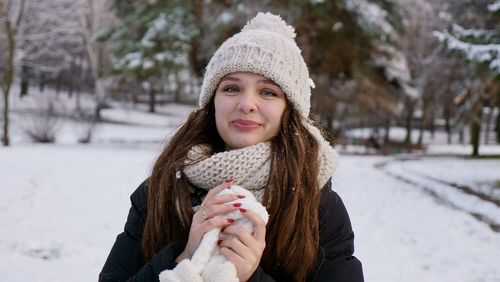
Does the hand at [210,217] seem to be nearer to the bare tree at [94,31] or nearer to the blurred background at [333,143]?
the blurred background at [333,143]

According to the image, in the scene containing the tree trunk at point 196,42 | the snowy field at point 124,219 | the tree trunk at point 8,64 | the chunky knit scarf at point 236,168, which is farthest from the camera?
the tree trunk at point 196,42

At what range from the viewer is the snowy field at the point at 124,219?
4875 mm

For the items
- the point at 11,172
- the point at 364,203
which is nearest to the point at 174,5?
the point at 11,172

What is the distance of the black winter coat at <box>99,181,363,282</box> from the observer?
1744 mm

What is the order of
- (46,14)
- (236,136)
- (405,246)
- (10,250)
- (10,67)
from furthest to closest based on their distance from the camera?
(46,14), (10,67), (405,246), (10,250), (236,136)

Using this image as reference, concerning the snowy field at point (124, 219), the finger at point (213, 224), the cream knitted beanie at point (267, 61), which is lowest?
the snowy field at point (124, 219)

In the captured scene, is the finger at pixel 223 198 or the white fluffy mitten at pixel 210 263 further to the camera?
the finger at pixel 223 198

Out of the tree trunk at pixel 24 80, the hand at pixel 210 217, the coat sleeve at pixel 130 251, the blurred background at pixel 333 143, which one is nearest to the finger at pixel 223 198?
the hand at pixel 210 217

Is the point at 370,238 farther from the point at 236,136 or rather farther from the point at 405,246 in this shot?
the point at 236,136

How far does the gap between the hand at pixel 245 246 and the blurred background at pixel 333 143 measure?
92 cm

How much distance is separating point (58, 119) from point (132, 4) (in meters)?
5.86

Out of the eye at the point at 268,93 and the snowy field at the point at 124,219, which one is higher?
the eye at the point at 268,93

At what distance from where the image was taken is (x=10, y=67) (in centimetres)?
1508

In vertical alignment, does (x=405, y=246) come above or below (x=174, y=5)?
below
